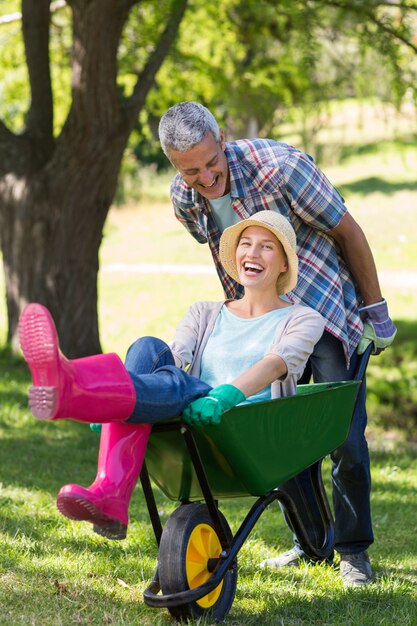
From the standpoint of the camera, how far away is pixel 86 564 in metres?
3.58

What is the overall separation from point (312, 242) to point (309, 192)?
0.23m

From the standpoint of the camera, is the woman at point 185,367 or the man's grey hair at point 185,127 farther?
the man's grey hair at point 185,127

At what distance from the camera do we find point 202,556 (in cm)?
297

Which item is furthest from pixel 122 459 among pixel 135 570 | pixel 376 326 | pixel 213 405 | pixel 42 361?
pixel 376 326

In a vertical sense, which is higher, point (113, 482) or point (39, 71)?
point (39, 71)

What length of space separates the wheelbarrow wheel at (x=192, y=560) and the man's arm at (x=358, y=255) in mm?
1004

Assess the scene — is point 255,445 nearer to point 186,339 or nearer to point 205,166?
point 186,339

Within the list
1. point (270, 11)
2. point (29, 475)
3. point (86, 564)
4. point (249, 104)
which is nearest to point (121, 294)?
point (249, 104)

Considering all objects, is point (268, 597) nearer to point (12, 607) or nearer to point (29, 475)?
point (12, 607)

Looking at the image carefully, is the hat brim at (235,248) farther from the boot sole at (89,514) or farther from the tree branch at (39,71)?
the tree branch at (39,71)

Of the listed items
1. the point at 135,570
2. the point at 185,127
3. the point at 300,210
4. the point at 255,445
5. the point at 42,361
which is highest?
the point at 185,127

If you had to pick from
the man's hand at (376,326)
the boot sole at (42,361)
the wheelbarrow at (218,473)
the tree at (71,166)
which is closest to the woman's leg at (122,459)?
the wheelbarrow at (218,473)

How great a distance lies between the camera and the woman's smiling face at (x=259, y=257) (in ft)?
10.5

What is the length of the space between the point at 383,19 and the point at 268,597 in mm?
5430
